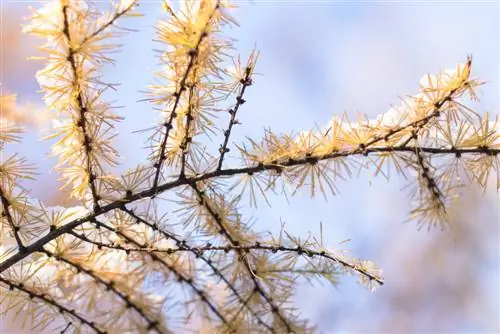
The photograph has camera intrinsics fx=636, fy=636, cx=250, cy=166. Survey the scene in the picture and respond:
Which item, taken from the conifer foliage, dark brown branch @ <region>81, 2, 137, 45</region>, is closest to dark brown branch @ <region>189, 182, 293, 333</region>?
the conifer foliage

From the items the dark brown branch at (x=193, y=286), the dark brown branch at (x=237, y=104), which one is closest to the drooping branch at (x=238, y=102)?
the dark brown branch at (x=237, y=104)

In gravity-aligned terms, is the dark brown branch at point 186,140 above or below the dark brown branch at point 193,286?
above

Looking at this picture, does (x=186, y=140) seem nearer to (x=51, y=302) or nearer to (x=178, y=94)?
(x=178, y=94)

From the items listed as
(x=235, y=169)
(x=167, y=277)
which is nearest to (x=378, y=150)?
(x=235, y=169)

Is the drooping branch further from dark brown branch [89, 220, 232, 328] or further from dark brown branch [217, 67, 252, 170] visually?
dark brown branch [89, 220, 232, 328]

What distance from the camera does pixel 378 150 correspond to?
423mm

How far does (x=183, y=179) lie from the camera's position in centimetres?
45

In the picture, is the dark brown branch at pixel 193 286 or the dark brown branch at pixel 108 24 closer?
the dark brown branch at pixel 108 24

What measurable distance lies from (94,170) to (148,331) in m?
0.16

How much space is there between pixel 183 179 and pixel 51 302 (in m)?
0.15

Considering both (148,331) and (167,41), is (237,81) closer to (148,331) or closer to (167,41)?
(167,41)

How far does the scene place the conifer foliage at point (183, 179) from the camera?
41cm

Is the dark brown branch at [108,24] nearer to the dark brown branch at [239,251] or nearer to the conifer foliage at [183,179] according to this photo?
the conifer foliage at [183,179]

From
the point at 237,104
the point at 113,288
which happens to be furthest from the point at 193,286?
the point at 237,104
